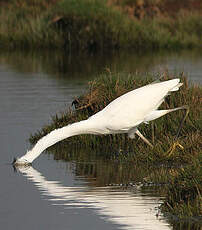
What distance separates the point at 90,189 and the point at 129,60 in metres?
15.5

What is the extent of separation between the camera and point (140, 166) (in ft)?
36.7

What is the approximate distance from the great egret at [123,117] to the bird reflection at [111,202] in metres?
0.48

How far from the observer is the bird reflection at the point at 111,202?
27.8 feet

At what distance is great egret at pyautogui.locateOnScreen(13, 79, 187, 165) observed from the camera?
10.7 metres

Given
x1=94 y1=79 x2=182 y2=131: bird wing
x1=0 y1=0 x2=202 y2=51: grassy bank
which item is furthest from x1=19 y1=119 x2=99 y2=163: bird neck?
x1=0 y1=0 x2=202 y2=51: grassy bank

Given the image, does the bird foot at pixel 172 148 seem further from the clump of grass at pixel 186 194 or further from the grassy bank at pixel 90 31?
the grassy bank at pixel 90 31

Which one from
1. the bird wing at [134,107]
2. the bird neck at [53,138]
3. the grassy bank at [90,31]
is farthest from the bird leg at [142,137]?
the grassy bank at [90,31]

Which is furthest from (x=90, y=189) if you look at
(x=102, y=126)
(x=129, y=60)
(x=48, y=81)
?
(x=129, y=60)

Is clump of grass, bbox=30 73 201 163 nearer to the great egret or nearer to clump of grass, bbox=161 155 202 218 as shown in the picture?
the great egret

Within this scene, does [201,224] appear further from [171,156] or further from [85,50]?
[85,50]

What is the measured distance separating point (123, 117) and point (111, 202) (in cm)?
203

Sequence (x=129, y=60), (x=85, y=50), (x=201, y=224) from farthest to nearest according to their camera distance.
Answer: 1. (x=85, y=50)
2. (x=129, y=60)
3. (x=201, y=224)

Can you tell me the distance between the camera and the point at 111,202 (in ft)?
30.6

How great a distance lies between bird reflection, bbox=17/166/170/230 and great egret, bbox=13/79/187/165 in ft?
1.57
